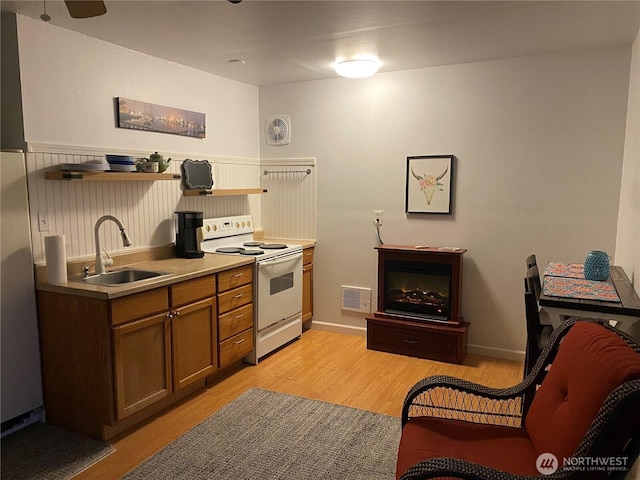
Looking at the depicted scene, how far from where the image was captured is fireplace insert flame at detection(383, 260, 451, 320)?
13.2 ft

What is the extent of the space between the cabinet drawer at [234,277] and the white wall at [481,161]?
1.15m

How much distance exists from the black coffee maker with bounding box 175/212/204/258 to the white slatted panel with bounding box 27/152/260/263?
0.13 m

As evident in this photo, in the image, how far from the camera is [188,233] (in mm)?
3676

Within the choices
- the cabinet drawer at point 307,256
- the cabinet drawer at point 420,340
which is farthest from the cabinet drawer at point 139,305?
the cabinet drawer at point 420,340

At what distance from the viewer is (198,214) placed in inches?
145

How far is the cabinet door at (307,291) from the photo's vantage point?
4.56 meters

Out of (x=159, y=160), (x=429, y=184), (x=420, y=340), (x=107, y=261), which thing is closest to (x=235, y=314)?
(x=107, y=261)

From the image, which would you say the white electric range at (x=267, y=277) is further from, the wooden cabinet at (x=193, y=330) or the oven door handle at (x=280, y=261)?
the wooden cabinet at (x=193, y=330)

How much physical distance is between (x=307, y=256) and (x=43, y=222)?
Result: 2349 millimetres

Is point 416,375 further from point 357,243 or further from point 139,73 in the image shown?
point 139,73

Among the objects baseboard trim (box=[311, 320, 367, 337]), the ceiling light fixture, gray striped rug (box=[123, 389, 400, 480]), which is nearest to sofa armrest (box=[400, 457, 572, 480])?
gray striped rug (box=[123, 389, 400, 480])

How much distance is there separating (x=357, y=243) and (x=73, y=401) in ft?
8.79

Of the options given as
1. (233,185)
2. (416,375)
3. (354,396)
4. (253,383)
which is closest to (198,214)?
(233,185)

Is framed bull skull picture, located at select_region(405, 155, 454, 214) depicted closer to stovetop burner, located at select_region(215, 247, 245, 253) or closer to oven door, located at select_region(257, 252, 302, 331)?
oven door, located at select_region(257, 252, 302, 331)
